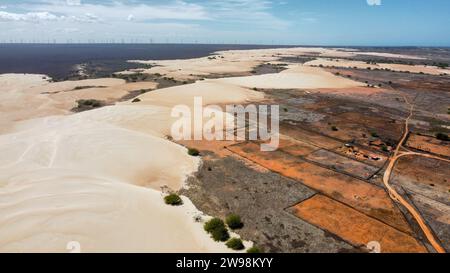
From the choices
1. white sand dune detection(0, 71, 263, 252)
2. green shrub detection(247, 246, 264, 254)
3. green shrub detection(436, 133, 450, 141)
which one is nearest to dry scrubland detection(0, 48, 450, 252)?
white sand dune detection(0, 71, 263, 252)

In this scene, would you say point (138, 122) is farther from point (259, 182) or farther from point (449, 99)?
point (449, 99)

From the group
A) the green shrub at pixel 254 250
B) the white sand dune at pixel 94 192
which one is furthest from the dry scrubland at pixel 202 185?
the green shrub at pixel 254 250

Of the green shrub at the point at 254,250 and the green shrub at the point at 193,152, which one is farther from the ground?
the green shrub at the point at 193,152

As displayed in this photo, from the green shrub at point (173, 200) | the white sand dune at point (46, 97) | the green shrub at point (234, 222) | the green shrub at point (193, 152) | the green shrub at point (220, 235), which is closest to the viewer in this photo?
the green shrub at point (220, 235)

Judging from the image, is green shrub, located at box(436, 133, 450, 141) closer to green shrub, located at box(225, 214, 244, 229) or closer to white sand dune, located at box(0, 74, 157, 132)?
green shrub, located at box(225, 214, 244, 229)

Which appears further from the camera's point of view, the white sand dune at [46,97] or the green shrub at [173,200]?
the white sand dune at [46,97]

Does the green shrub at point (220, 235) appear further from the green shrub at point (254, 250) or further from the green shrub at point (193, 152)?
the green shrub at point (193, 152)
